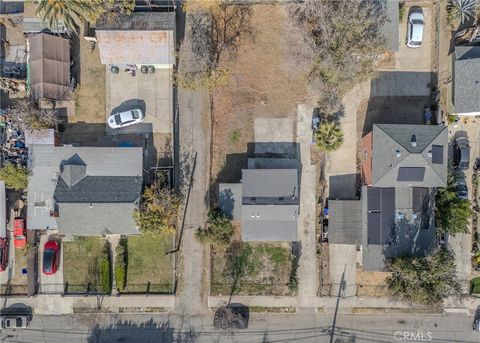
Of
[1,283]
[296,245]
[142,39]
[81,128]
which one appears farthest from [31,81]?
[296,245]

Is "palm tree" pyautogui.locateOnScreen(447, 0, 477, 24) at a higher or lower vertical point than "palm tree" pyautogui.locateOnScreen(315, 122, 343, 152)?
higher

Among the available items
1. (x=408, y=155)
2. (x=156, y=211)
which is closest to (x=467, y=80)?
(x=408, y=155)

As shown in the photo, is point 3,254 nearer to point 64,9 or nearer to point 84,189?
point 84,189

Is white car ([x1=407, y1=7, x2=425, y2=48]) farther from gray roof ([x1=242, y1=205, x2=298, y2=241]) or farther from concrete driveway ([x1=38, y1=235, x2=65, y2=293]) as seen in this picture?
concrete driveway ([x1=38, y1=235, x2=65, y2=293])

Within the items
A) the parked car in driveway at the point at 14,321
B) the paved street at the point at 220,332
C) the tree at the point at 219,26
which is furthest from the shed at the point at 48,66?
the paved street at the point at 220,332

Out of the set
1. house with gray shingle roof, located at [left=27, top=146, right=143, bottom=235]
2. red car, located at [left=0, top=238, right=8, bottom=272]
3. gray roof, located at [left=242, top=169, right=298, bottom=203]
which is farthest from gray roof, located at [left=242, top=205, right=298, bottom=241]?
red car, located at [left=0, top=238, right=8, bottom=272]

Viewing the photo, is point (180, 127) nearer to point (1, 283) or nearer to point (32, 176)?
point (32, 176)
